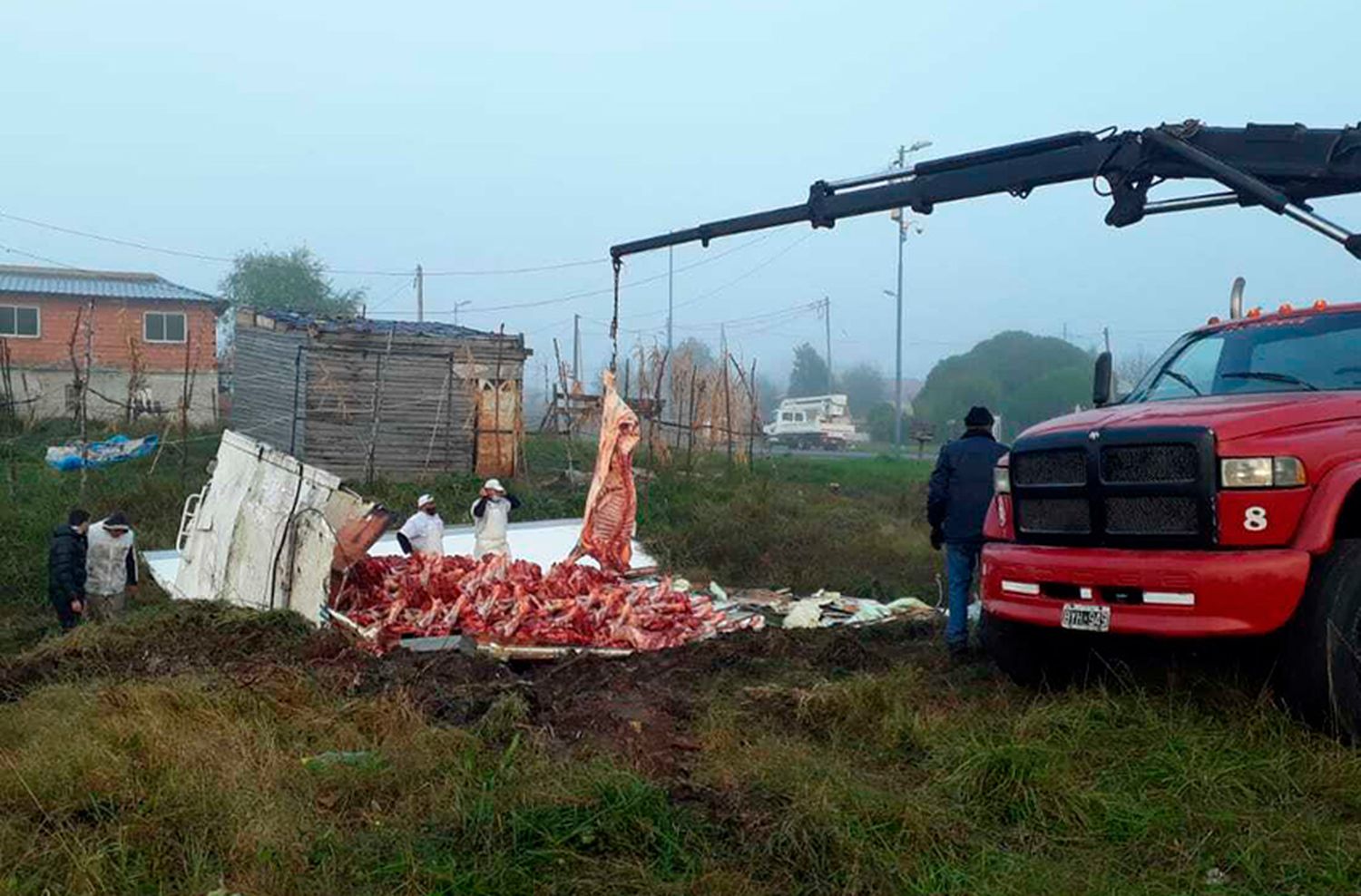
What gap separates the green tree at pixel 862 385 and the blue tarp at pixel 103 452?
71.0m

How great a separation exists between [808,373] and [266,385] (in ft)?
207

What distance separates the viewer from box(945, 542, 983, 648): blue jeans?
894cm

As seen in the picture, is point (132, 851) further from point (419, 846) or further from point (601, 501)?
point (601, 501)

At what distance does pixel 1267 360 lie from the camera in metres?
7.32

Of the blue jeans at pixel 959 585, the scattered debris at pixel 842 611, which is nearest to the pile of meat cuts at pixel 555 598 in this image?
the scattered debris at pixel 842 611

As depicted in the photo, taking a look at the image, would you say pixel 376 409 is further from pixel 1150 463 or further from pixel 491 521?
pixel 1150 463

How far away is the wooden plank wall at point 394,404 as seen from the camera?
24.8 metres

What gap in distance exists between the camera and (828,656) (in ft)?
29.0

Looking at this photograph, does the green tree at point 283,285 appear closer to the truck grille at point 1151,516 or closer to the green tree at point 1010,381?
Result: the green tree at point 1010,381

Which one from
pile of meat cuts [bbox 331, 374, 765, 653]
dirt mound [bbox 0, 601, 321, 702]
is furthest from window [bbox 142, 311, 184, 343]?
dirt mound [bbox 0, 601, 321, 702]

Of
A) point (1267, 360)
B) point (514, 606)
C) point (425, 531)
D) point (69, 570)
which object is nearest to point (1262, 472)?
point (1267, 360)

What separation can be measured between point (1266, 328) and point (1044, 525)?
6.46 feet

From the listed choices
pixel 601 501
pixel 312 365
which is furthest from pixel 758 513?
pixel 312 365

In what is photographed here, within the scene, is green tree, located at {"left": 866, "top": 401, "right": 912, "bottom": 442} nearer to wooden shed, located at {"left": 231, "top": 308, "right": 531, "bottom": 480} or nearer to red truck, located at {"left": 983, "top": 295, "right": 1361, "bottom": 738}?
wooden shed, located at {"left": 231, "top": 308, "right": 531, "bottom": 480}
